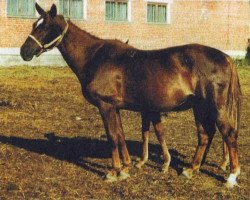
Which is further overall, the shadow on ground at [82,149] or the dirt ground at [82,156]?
the shadow on ground at [82,149]

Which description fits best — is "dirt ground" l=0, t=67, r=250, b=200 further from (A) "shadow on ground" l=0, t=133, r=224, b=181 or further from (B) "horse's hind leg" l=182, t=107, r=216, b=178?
(B) "horse's hind leg" l=182, t=107, r=216, b=178

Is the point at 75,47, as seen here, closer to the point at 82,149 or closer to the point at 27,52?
the point at 27,52

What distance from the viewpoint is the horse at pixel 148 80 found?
679cm

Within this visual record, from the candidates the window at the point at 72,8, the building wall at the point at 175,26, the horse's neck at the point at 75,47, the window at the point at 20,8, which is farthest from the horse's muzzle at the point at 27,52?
the window at the point at 72,8

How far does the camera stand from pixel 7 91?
16.1m

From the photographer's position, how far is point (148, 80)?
277 inches

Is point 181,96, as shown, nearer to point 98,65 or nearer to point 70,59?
point 98,65

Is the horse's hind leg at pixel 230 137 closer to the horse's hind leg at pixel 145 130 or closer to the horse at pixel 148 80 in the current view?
the horse at pixel 148 80

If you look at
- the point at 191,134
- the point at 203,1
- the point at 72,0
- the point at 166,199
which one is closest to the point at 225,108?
the point at 166,199

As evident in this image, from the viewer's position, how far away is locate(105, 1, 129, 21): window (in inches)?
1027

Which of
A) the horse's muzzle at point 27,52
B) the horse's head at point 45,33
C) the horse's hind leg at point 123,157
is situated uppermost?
the horse's head at point 45,33

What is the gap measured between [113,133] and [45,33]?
1795mm

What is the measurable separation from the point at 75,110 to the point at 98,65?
6.45 m

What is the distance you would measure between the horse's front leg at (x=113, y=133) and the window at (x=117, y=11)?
19299mm
